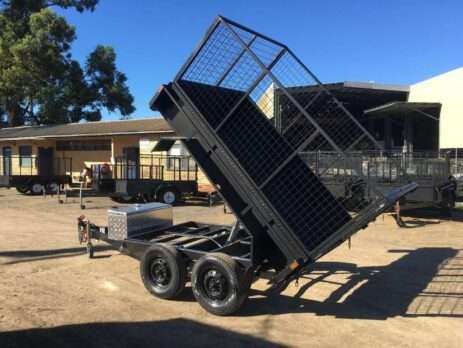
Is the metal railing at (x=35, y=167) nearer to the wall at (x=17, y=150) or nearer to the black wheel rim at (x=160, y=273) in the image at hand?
the wall at (x=17, y=150)

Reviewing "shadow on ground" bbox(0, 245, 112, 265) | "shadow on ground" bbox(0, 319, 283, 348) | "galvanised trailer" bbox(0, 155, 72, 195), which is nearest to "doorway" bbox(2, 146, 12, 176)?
"galvanised trailer" bbox(0, 155, 72, 195)

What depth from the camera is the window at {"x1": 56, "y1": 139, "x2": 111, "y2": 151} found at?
87.0ft

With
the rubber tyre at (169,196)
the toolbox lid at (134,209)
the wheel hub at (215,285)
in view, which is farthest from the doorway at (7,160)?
the wheel hub at (215,285)

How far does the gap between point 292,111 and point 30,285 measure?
15.3 feet

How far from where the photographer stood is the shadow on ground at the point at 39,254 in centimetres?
781

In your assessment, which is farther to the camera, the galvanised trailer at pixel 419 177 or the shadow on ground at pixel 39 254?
the galvanised trailer at pixel 419 177

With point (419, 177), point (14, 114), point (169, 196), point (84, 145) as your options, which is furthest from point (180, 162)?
point (14, 114)

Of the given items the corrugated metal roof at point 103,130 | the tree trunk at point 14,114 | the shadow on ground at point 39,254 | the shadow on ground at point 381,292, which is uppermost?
the tree trunk at point 14,114

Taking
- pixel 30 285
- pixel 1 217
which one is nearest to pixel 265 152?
pixel 30 285

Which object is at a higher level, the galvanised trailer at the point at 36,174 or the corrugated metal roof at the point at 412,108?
the corrugated metal roof at the point at 412,108

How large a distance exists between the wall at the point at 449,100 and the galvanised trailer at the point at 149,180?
14.3 meters

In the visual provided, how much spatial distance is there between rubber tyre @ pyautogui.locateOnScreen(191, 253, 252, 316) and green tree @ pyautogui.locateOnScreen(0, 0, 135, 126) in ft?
124

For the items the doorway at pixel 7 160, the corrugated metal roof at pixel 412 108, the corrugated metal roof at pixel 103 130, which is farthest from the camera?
the doorway at pixel 7 160

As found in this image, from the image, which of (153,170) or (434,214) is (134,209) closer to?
(434,214)
